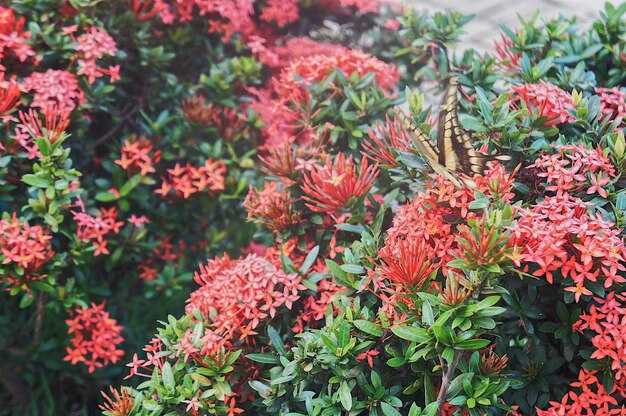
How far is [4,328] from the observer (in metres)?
2.70

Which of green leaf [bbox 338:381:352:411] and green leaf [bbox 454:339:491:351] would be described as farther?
green leaf [bbox 338:381:352:411]

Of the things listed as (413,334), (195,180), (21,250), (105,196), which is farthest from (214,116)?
(413,334)

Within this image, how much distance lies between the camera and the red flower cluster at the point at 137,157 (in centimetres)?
257

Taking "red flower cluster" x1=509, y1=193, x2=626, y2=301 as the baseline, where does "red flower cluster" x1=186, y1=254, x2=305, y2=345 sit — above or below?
below

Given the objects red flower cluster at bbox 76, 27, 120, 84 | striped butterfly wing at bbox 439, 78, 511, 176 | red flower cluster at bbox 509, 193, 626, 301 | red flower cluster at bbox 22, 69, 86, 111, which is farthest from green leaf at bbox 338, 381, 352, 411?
red flower cluster at bbox 76, 27, 120, 84

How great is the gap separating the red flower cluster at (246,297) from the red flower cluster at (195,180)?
0.84 metres

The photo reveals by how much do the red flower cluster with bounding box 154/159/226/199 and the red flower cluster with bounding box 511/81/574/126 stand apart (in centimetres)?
124

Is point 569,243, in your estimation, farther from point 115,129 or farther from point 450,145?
point 115,129

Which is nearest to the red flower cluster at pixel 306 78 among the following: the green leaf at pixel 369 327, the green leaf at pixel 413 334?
the green leaf at pixel 369 327

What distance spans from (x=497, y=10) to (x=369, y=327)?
4.75 meters

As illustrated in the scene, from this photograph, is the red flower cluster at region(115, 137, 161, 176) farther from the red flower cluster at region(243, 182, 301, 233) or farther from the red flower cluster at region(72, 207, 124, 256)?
the red flower cluster at region(243, 182, 301, 233)

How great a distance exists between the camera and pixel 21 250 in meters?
2.18

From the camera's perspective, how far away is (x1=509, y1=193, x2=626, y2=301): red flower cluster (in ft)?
4.75

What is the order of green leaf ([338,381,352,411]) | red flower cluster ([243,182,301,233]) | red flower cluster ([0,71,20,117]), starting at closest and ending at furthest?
green leaf ([338,381,352,411])
red flower cluster ([243,182,301,233])
red flower cluster ([0,71,20,117])
